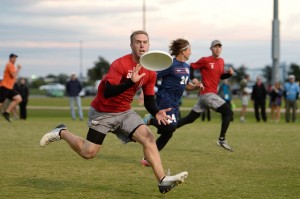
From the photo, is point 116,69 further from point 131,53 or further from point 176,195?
point 176,195

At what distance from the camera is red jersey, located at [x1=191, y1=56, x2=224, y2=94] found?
46.4 ft

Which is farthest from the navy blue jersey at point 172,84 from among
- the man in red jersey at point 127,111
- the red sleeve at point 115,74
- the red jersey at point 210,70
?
the red sleeve at point 115,74

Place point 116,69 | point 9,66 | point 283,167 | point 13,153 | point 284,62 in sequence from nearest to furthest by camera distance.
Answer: point 116,69, point 283,167, point 13,153, point 9,66, point 284,62

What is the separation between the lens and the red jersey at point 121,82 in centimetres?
798

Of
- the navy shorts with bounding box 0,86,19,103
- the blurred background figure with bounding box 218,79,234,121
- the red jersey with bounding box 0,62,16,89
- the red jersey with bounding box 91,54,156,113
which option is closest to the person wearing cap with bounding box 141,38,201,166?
the red jersey with bounding box 91,54,156,113

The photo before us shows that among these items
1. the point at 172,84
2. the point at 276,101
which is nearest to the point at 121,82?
the point at 172,84

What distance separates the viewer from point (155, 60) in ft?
24.4

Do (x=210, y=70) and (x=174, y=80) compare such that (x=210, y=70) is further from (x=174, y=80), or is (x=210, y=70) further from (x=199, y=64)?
(x=174, y=80)

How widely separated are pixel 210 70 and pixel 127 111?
232 inches

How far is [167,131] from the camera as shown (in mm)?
11250

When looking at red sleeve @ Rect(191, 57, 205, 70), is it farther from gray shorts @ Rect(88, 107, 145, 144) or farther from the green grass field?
gray shorts @ Rect(88, 107, 145, 144)

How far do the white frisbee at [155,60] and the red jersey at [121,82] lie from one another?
55cm

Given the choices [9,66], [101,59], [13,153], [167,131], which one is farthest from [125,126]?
[101,59]

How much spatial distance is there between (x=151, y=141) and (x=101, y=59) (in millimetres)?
107870
